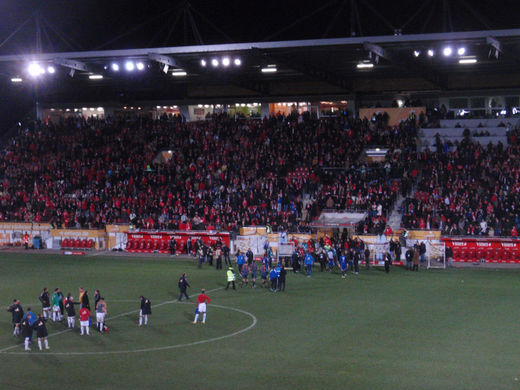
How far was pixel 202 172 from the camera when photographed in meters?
62.0

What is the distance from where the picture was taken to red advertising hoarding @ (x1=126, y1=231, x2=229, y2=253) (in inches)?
2110

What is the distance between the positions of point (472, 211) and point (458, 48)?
10.8 meters

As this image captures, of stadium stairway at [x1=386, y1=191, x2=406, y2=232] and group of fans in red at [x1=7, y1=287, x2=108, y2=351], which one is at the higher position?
stadium stairway at [x1=386, y1=191, x2=406, y2=232]

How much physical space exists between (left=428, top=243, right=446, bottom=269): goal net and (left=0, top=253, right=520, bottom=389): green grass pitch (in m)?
3.58

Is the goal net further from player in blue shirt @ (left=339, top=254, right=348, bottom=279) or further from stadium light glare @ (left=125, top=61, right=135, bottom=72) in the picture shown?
stadium light glare @ (left=125, top=61, right=135, bottom=72)

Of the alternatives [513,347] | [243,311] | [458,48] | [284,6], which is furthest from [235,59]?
[513,347]

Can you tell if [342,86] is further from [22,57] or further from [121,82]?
[22,57]

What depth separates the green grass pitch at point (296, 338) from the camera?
22750mm

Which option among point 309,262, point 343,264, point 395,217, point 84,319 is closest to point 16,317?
point 84,319

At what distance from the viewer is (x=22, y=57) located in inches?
2286

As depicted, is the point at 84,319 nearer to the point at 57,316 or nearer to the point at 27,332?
the point at 27,332

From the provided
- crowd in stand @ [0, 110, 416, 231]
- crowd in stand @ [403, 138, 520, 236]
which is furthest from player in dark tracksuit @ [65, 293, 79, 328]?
crowd in stand @ [403, 138, 520, 236]

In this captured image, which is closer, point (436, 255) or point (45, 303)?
point (45, 303)

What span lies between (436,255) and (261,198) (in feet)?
46.3
